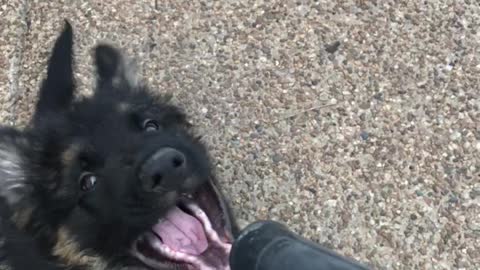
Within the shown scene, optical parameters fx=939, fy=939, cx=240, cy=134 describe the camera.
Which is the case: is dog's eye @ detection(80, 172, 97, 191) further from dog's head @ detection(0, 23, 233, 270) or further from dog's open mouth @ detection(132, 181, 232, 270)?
dog's open mouth @ detection(132, 181, 232, 270)

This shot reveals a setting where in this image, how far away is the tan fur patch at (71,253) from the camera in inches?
142

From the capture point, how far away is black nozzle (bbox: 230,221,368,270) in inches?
131

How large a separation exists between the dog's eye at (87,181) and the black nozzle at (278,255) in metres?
0.57

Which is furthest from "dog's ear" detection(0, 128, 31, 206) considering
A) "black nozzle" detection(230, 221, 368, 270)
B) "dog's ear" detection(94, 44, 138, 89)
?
"black nozzle" detection(230, 221, 368, 270)

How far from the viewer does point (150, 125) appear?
367 centimetres

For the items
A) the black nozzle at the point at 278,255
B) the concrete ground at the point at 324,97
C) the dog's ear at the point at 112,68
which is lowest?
the concrete ground at the point at 324,97

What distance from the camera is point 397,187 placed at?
167 inches

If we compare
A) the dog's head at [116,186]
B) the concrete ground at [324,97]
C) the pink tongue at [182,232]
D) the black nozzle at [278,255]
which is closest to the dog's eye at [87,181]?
the dog's head at [116,186]

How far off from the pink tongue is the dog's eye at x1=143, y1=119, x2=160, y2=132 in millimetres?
325

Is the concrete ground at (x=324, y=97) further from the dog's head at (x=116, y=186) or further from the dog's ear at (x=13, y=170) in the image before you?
the dog's ear at (x=13, y=170)

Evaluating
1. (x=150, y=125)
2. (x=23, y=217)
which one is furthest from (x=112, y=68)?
(x=23, y=217)

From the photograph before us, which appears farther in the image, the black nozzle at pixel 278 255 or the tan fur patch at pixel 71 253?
the tan fur patch at pixel 71 253

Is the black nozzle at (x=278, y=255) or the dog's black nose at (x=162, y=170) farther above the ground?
the dog's black nose at (x=162, y=170)

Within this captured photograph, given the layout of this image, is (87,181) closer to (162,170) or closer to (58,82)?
(162,170)
